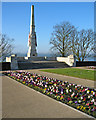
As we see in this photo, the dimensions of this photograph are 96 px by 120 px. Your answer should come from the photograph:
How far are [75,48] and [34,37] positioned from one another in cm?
996

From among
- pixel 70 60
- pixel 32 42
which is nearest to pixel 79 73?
pixel 70 60

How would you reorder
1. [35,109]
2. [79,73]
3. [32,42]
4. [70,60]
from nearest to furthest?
[35,109]
[79,73]
[70,60]
[32,42]

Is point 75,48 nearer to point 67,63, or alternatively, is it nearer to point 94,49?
point 94,49

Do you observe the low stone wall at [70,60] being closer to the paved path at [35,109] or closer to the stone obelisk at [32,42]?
the stone obelisk at [32,42]

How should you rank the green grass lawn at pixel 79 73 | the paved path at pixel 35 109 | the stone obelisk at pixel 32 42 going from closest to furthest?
1. the paved path at pixel 35 109
2. the green grass lawn at pixel 79 73
3. the stone obelisk at pixel 32 42

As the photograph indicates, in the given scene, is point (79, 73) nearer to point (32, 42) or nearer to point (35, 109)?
point (35, 109)

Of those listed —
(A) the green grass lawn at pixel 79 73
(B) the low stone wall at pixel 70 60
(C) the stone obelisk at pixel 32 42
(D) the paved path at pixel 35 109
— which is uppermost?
(C) the stone obelisk at pixel 32 42

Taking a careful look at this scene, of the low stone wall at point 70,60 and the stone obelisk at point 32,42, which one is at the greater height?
the stone obelisk at point 32,42

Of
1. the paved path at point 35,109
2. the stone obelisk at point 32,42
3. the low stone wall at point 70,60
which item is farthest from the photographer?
the stone obelisk at point 32,42

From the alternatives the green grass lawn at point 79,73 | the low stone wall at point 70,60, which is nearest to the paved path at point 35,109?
the green grass lawn at point 79,73

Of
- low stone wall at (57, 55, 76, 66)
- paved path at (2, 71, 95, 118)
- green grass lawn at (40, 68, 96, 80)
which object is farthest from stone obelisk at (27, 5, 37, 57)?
paved path at (2, 71, 95, 118)

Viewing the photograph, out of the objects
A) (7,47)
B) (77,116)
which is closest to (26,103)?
(77,116)

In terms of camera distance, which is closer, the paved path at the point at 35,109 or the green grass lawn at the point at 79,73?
the paved path at the point at 35,109

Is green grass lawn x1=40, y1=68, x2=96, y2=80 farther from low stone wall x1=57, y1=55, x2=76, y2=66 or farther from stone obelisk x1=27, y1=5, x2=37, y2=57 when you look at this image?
stone obelisk x1=27, y1=5, x2=37, y2=57
